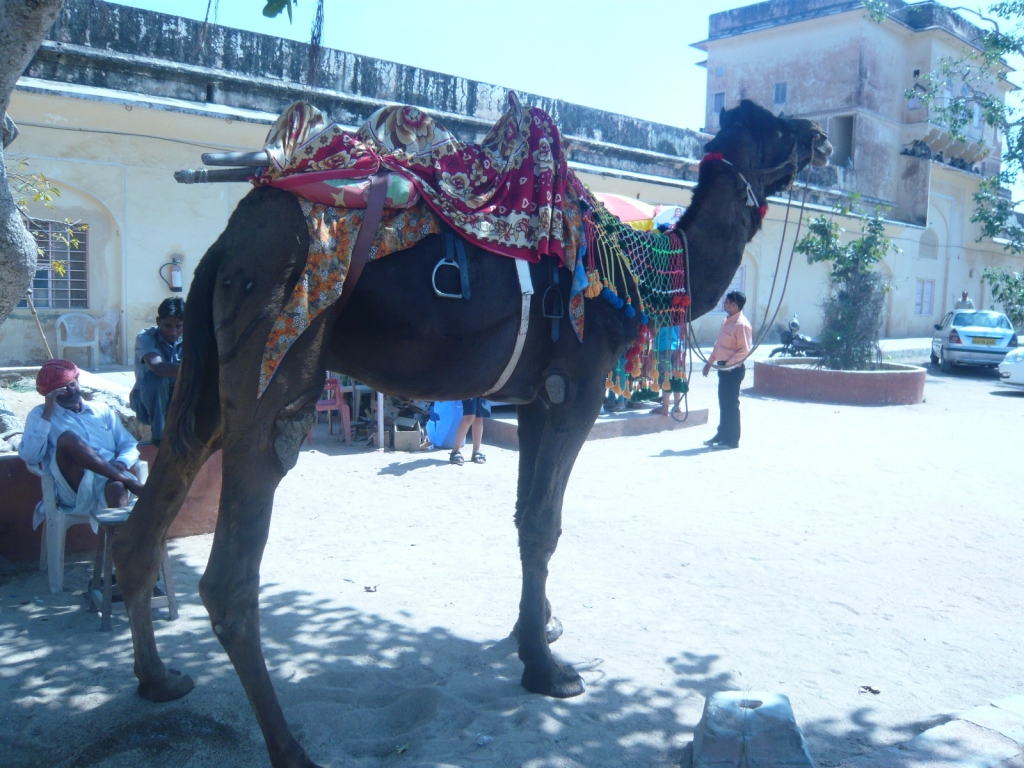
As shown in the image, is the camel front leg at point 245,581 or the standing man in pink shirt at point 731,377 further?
the standing man in pink shirt at point 731,377

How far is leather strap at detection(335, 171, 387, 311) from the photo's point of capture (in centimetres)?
296

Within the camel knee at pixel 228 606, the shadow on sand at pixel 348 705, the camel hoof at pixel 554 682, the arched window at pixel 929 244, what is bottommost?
the shadow on sand at pixel 348 705

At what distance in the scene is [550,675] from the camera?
11.6 ft

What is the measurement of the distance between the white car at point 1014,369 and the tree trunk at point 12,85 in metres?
16.7

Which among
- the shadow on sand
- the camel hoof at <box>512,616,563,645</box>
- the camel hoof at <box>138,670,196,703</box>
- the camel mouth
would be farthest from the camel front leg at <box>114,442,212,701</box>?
the camel mouth

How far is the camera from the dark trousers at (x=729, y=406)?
9.32m

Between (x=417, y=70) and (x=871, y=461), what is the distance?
10289mm

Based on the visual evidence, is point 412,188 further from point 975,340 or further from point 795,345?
point 975,340

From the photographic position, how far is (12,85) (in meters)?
3.18

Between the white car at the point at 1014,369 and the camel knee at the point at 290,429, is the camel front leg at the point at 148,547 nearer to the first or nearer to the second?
the camel knee at the point at 290,429

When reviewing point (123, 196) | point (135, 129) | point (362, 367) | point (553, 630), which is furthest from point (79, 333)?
point (362, 367)

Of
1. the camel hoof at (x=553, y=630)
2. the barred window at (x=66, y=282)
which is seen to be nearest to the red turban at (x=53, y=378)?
the camel hoof at (x=553, y=630)

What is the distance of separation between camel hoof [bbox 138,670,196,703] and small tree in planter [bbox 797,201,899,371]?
1281cm

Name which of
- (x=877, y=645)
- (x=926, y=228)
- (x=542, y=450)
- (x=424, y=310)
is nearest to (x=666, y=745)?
(x=542, y=450)
